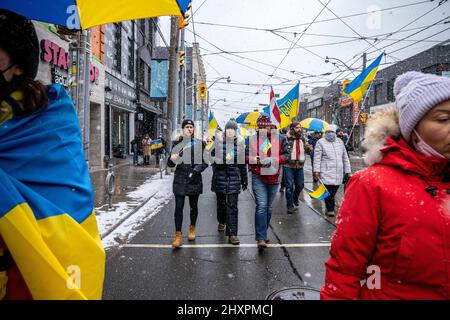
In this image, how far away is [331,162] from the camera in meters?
7.09

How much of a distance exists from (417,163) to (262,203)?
3739 millimetres

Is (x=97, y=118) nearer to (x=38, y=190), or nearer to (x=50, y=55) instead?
(x=50, y=55)

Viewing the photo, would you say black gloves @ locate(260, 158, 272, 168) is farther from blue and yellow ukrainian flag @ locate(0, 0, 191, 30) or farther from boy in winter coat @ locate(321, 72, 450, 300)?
boy in winter coat @ locate(321, 72, 450, 300)

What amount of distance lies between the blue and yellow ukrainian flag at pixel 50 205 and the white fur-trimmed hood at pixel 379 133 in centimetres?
137

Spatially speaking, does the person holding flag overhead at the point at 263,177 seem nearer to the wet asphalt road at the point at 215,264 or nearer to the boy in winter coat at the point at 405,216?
the wet asphalt road at the point at 215,264

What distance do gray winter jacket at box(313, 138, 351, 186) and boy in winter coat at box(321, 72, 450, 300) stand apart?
564 centimetres

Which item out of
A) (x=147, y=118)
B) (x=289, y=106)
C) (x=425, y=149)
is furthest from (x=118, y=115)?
(x=425, y=149)

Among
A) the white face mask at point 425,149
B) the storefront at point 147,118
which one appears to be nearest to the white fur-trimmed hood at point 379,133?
the white face mask at point 425,149

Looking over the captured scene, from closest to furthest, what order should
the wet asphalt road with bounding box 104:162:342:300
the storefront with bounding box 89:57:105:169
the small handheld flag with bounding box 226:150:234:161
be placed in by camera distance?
the wet asphalt road with bounding box 104:162:342:300, the small handheld flag with bounding box 226:150:234:161, the storefront with bounding box 89:57:105:169

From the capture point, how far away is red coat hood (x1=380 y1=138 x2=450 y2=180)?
149 cm

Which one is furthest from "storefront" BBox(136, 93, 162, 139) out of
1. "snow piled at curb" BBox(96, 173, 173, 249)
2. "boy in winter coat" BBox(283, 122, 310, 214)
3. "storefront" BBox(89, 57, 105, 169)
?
"boy in winter coat" BBox(283, 122, 310, 214)
